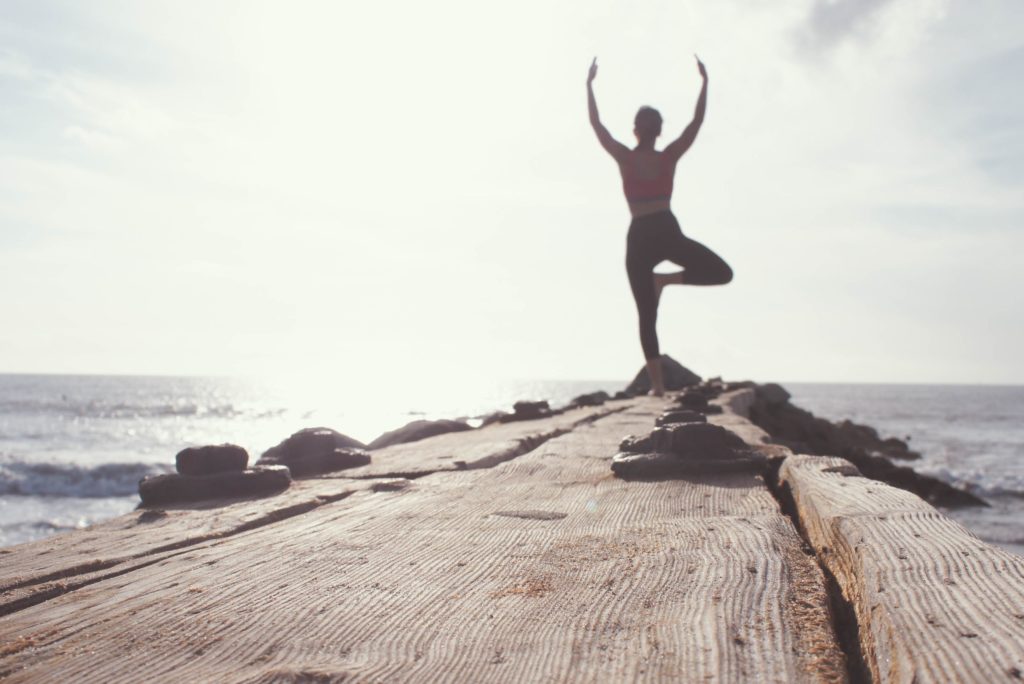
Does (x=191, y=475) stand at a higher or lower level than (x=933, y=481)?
higher

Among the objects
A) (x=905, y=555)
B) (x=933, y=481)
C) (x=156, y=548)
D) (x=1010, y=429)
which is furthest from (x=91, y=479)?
(x=1010, y=429)

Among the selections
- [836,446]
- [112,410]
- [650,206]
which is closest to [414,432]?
[650,206]

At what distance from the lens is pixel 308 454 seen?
3529mm

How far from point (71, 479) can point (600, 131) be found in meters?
17.1

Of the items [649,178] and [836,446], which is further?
[836,446]

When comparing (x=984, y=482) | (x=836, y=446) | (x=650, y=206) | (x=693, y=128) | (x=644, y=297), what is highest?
(x=693, y=128)

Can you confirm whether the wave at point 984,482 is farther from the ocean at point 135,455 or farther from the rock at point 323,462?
the rock at point 323,462

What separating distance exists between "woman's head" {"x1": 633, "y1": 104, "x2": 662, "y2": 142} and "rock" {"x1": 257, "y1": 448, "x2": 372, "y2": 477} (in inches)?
136

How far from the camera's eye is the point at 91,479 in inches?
727

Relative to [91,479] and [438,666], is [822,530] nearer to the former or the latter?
[438,666]

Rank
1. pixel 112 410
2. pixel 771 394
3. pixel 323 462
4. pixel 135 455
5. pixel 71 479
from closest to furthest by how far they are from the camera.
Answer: pixel 323 462
pixel 771 394
pixel 71 479
pixel 135 455
pixel 112 410

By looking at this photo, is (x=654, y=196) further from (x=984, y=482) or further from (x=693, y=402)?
(x=984, y=482)

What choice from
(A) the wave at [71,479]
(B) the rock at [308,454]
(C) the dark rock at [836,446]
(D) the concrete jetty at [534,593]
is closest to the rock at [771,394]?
(C) the dark rock at [836,446]

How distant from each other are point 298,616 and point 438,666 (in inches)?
12.7
